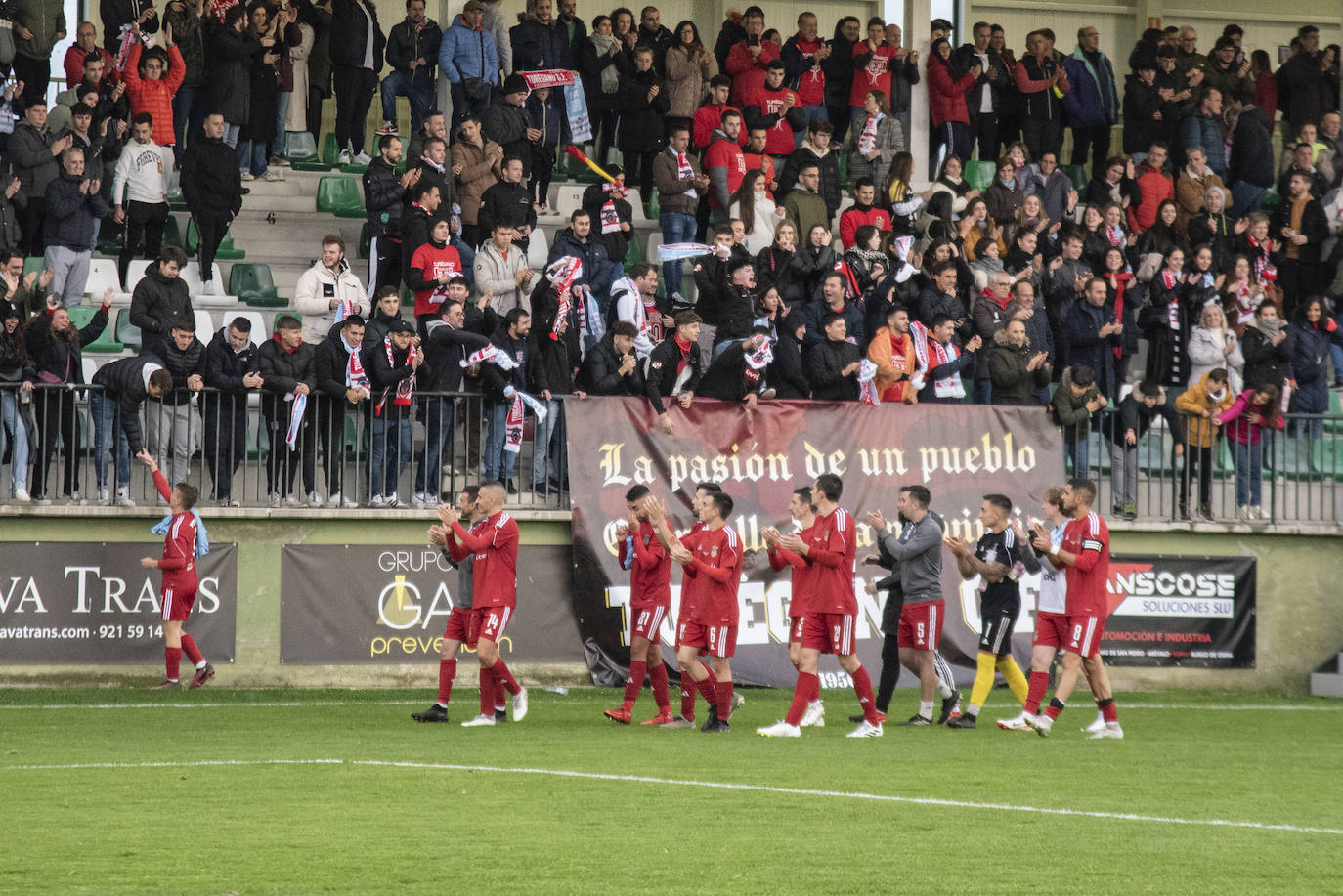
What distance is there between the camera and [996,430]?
64.5ft

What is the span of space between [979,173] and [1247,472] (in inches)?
270

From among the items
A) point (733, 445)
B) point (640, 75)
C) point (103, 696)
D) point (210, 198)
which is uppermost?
point (640, 75)

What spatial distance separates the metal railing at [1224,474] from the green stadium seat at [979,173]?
20.1 ft

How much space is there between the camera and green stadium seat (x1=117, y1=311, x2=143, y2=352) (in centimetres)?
1895

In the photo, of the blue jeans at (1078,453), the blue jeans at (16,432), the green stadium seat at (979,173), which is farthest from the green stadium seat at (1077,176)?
the blue jeans at (16,432)

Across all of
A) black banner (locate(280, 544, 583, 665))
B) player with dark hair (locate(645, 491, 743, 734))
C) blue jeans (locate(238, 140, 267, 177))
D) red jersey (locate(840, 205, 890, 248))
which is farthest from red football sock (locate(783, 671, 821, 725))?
blue jeans (locate(238, 140, 267, 177))

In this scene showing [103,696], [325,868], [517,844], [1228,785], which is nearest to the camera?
[325,868]

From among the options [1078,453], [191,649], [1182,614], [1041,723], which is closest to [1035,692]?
[1041,723]

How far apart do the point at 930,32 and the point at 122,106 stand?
10.6 metres

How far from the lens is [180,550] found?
1647 centimetres

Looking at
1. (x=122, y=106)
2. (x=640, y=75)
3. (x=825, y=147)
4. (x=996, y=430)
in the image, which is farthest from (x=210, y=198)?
(x=996, y=430)

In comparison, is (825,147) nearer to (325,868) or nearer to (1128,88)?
(1128,88)

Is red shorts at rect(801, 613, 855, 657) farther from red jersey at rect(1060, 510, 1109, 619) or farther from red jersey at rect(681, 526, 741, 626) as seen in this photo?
red jersey at rect(1060, 510, 1109, 619)

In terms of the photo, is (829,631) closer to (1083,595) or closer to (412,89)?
(1083,595)
